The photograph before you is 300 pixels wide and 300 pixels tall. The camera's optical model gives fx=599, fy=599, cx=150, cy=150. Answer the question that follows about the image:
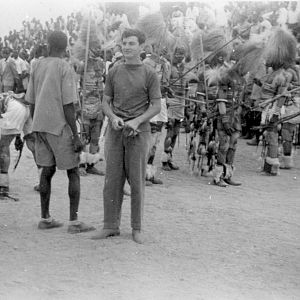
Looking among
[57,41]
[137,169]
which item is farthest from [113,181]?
[57,41]

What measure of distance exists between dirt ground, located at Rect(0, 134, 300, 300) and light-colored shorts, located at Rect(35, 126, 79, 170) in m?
0.62

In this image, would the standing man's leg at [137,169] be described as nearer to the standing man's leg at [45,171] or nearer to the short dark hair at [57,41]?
the standing man's leg at [45,171]

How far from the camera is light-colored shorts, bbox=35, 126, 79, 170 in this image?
5094 millimetres

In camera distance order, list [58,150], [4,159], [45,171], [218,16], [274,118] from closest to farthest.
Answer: [58,150] → [45,171] → [4,159] → [274,118] → [218,16]

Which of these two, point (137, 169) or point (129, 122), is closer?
point (129, 122)

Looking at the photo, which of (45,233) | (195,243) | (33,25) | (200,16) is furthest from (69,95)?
(33,25)

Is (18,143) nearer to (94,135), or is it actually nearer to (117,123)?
(94,135)

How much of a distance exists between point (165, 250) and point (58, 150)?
125cm

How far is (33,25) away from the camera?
20203mm

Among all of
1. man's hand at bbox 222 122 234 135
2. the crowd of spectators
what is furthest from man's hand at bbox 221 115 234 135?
the crowd of spectators

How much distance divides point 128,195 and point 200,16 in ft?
19.3

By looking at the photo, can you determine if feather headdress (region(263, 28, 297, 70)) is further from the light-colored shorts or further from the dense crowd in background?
the light-colored shorts

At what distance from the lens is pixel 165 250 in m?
4.79

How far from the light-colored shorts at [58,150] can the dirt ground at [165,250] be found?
2.02ft
